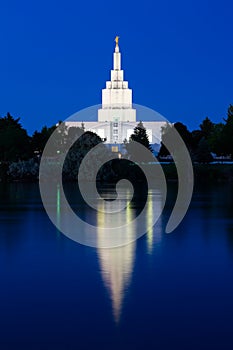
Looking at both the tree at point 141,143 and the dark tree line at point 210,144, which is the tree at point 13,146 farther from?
the dark tree line at point 210,144

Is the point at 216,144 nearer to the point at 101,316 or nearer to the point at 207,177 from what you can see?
the point at 207,177

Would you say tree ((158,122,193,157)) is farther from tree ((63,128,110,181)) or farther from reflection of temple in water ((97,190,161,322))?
reflection of temple in water ((97,190,161,322))

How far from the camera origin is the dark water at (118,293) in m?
8.27

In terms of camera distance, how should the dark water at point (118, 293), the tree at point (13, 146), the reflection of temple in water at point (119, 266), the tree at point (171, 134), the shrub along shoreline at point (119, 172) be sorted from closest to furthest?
the dark water at point (118, 293) → the reflection of temple in water at point (119, 266) → the shrub along shoreline at point (119, 172) → the tree at point (13, 146) → the tree at point (171, 134)

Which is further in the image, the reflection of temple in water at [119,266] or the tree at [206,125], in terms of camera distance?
the tree at [206,125]

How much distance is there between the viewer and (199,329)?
860 cm

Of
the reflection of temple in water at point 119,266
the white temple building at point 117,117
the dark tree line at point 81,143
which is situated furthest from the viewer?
the white temple building at point 117,117

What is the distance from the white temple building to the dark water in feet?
290

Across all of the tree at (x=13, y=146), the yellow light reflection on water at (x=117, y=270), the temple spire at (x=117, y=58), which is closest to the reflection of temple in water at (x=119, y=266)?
the yellow light reflection on water at (x=117, y=270)

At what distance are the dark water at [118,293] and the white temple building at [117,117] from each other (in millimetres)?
88434

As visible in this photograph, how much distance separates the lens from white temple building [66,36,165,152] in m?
108

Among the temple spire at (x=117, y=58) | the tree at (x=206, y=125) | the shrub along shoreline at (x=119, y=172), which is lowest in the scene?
the shrub along shoreline at (x=119, y=172)

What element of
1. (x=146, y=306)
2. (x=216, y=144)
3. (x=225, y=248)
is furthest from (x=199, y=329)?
(x=216, y=144)

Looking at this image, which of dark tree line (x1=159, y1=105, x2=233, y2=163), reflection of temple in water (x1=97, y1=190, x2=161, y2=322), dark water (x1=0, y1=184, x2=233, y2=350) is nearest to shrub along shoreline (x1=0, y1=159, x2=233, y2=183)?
dark tree line (x1=159, y1=105, x2=233, y2=163)
